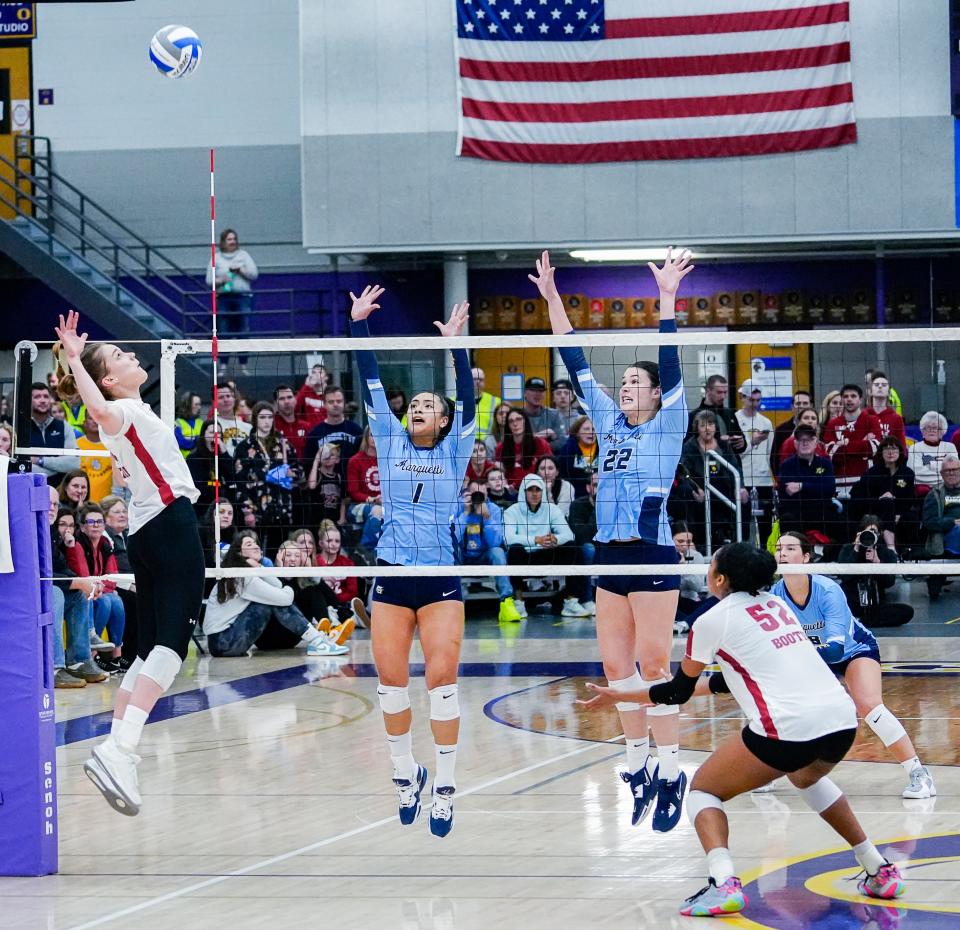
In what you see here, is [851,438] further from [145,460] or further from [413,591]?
[145,460]

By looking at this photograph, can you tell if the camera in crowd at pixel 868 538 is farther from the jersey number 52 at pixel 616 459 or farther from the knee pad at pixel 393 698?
the knee pad at pixel 393 698

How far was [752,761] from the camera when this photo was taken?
19.1 ft

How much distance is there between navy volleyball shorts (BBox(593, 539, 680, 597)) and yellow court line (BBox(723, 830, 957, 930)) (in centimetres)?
143

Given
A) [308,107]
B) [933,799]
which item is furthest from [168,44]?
[933,799]

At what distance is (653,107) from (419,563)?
12.3m

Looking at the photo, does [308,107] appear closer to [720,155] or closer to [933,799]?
[720,155]

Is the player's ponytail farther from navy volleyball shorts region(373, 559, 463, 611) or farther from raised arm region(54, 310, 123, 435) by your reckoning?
navy volleyball shorts region(373, 559, 463, 611)

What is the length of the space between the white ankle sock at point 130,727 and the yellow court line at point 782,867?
2.64 metres

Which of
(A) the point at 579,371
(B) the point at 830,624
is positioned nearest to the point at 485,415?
(B) the point at 830,624

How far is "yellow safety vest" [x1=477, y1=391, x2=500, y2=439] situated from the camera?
15.9m

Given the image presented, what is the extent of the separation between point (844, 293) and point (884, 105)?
9.93 ft

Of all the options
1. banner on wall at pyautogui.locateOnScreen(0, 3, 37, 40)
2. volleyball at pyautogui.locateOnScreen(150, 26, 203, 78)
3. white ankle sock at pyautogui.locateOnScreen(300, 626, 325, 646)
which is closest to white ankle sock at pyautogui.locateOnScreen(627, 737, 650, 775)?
white ankle sock at pyautogui.locateOnScreen(300, 626, 325, 646)

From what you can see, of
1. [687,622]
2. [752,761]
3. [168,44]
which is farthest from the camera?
Result: [687,622]

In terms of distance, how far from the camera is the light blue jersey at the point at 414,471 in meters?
7.17
